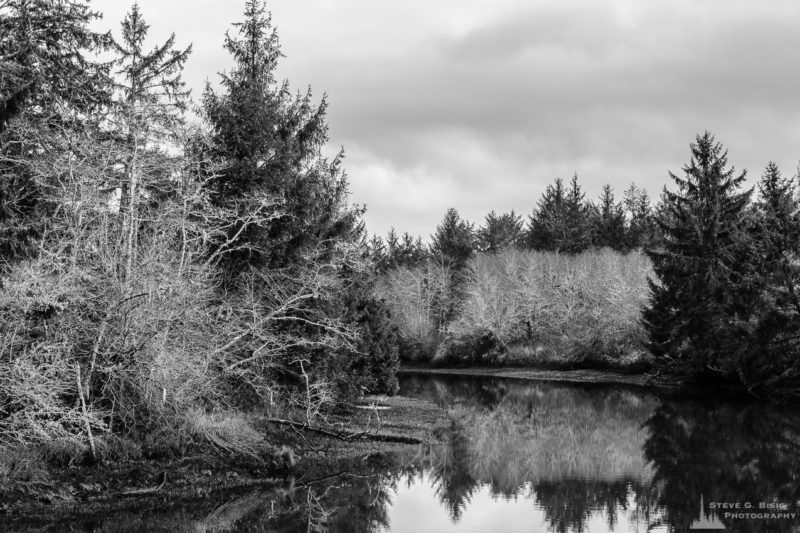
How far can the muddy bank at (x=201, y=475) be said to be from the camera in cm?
1725

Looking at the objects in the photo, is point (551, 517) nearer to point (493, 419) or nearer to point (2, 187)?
point (2, 187)

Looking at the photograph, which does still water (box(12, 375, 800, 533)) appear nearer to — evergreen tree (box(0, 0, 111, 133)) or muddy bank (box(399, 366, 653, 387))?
evergreen tree (box(0, 0, 111, 133))

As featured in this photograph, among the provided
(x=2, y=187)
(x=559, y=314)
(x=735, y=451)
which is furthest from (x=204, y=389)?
(x=559, y=314)

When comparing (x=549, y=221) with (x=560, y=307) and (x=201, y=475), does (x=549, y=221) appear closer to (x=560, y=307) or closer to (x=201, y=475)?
(x=560, y=307)

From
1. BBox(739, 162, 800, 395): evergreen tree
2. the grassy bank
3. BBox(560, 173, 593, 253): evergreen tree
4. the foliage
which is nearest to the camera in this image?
BBox(739, 162, 800, 395): evergreen tree

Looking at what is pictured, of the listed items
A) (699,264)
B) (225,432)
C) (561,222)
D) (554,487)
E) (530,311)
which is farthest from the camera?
(561,222)

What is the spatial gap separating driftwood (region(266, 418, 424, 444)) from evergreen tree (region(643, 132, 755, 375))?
2318 centimetres

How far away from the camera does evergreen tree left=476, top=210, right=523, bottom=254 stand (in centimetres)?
9750

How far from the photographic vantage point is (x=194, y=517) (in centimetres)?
1791

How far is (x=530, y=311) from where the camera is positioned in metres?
69.5

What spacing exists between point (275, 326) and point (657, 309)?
102ft

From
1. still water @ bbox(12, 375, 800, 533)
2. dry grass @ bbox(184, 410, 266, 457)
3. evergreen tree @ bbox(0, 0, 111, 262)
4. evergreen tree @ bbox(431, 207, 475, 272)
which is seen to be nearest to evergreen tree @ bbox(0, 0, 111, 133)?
evergreen tree @ bbox(0, 0, 111, 262)

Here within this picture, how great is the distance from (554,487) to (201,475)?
971cm

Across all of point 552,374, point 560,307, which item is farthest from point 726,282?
point 560,307
